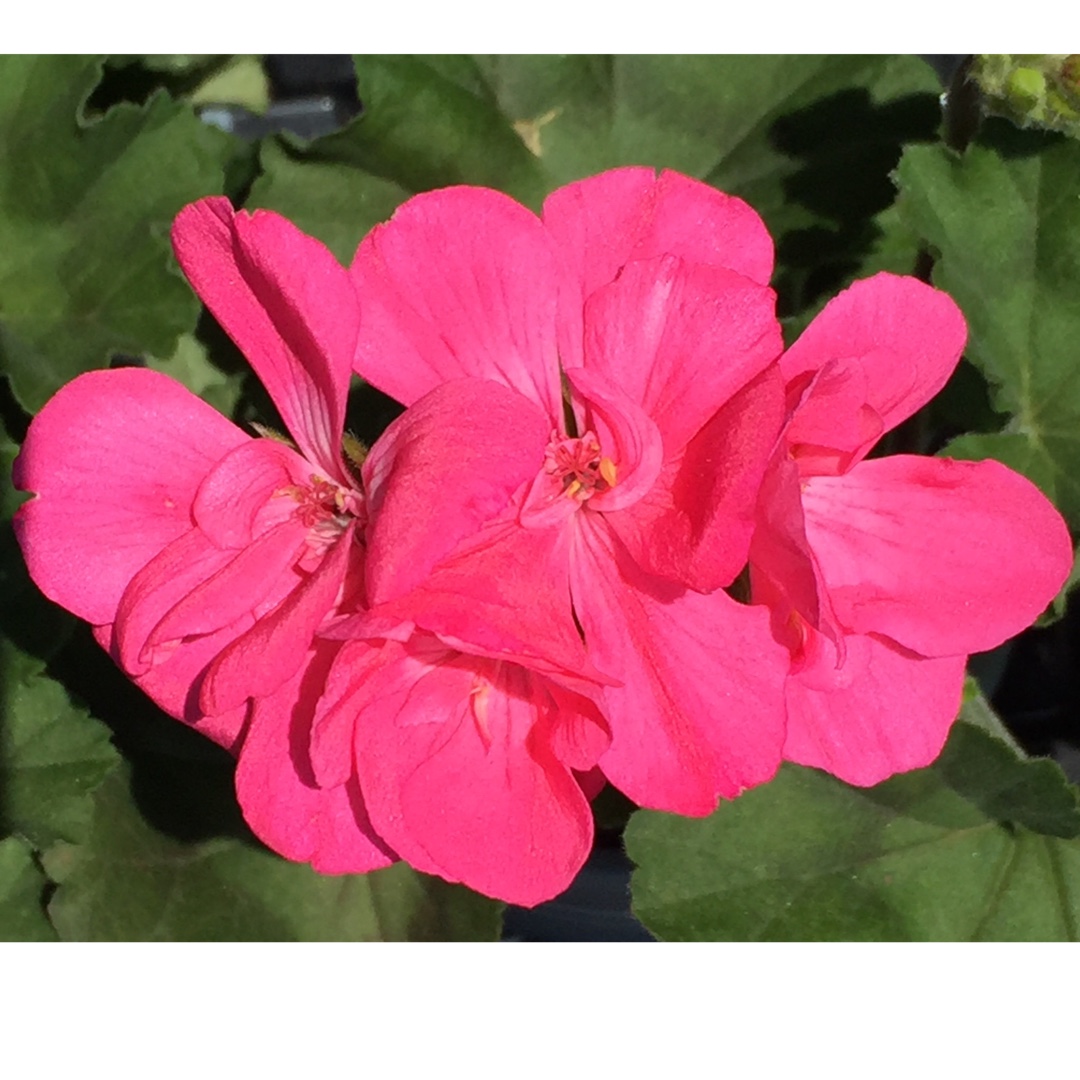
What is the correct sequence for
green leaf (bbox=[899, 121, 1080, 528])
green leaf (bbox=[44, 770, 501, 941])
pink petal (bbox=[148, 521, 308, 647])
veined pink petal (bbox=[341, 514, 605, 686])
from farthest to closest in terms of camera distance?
green leaf (bbox=[44, 770, 501, 941]) → green leaf (bbox=[899, 121, 1080, 528]) → pink petal (bbox=[148, 521, 308, 647]) → veined pink petal (bbox=[341, 514, 605, 686])

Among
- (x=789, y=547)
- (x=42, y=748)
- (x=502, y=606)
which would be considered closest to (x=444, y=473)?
(x=502, y=606)

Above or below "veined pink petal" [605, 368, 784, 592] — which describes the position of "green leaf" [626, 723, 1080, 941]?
below

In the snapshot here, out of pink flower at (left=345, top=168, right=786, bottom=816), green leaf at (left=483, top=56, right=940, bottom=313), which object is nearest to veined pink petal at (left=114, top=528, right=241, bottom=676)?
pink flower at (left=345, top=168, right=786, bottom=816)

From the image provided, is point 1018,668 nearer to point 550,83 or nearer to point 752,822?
point 752,822

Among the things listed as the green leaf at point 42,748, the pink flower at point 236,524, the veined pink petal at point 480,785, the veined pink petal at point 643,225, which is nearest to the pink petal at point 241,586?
the pink flower at point 236,524

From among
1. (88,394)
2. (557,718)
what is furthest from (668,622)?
(88,394)

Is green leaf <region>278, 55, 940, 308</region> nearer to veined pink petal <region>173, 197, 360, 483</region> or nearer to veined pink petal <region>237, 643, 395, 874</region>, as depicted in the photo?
veined pink petal <region>173, 197, 360, 483</region>
